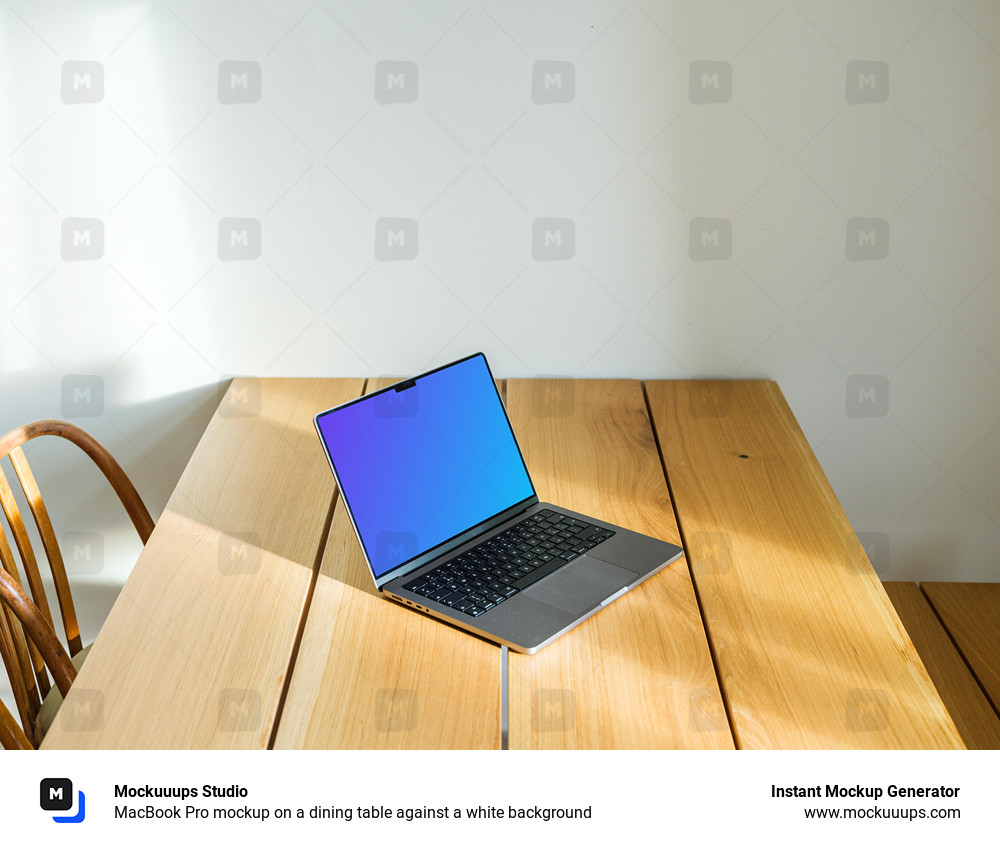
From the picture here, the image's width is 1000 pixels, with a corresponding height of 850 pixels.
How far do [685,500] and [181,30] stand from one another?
3.51ft

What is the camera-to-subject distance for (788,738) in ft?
2.62

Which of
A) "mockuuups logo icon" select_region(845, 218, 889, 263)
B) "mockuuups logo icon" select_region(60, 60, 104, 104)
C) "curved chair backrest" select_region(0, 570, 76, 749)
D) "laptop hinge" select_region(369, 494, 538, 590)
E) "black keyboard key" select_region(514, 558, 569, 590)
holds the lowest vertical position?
"curved chair backrest" select_region(0, 570, 76, 749)

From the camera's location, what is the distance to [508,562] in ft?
3.42

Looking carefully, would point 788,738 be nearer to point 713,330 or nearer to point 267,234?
point 713,330

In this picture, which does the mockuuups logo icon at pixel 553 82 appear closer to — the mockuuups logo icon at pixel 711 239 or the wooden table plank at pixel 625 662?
the mockuuups logo icon at pixel 711 239

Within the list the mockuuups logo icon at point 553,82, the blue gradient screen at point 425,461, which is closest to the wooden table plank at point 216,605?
the blue gradient screen at point 425,461

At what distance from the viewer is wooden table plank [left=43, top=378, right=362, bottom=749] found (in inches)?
32.5

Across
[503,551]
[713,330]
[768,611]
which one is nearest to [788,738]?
[768,611]

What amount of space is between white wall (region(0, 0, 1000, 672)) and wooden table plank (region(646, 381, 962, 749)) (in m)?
0.27

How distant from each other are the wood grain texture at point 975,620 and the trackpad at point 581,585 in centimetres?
59

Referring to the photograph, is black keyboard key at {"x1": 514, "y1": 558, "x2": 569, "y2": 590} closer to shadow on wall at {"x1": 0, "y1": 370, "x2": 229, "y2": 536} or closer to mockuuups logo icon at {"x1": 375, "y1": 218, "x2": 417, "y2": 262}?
mockuuups logo icon at {"x1": 375, "y1": 218, "x2": 417, "y2": 262}

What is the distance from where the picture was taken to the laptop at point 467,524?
971 millimetres

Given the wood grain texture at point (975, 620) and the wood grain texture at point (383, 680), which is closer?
the wood grain texture at point (383, 680)

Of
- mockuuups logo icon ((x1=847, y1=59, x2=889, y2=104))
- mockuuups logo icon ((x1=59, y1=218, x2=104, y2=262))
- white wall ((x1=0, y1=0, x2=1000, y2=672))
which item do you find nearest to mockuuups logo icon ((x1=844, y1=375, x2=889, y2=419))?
white wall ((x1=0, y1=0, x2=1000, y2=672))
